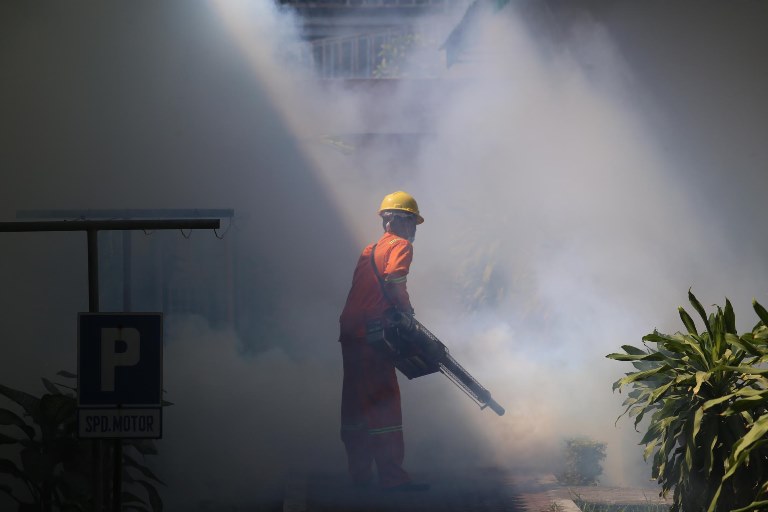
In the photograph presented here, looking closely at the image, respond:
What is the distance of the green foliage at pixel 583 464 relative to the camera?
8.86 metres

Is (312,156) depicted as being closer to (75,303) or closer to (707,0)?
(75,303)

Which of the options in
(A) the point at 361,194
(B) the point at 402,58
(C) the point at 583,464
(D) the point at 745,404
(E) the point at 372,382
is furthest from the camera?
(B) the point at 402,58

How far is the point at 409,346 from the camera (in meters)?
8.53

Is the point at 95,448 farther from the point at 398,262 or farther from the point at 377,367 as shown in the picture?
the point at 398,262

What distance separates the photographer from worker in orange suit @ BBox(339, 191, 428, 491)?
335 inches

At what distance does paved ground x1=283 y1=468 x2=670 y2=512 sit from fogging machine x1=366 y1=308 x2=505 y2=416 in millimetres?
763

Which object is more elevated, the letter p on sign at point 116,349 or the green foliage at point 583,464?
the letter p on sign at point 116,349

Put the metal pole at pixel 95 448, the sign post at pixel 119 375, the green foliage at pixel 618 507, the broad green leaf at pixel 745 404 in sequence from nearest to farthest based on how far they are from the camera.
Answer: the sign post at pixel 119 375, the metal pole at pixel 95 448, the broad green leaf at pixel 745 404, the green foliage at pixel 618 507

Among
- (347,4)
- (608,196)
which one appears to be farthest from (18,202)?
(608,196)

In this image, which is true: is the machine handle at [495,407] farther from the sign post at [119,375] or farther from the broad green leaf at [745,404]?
the sign post at [119,375]

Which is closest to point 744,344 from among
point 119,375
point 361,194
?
point 119,375

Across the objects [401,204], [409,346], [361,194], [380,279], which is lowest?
[409,346]

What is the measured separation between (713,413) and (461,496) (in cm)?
233

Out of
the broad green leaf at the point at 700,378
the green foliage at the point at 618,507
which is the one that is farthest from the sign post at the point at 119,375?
the green foliage at the point at 618,507
